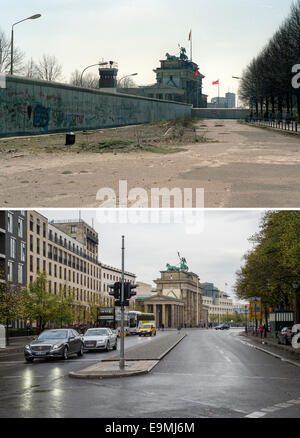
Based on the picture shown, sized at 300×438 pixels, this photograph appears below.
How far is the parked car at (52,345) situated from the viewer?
86.0 ft

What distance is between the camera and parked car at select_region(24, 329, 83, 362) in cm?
2622

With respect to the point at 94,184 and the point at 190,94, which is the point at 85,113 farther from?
the point at 190,94

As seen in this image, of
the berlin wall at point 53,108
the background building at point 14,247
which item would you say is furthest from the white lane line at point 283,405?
the background building at point 14,247

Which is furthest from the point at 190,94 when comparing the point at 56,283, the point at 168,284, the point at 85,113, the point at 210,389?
the point at 210,389

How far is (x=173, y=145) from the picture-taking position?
35.3 metres

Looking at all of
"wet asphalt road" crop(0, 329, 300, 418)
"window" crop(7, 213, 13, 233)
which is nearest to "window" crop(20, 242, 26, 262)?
"window" crop(7, 213, 13, 233)

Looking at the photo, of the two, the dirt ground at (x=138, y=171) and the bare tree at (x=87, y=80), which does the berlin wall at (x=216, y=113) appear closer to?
the bare tree at (x=87, y=80)

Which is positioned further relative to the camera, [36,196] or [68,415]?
[36,196]

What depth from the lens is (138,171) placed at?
2327 centimetres

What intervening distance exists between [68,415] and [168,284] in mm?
154596

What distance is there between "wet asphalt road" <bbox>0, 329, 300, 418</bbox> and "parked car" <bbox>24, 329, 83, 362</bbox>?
14.0 feet

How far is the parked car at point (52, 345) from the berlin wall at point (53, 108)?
10685mm

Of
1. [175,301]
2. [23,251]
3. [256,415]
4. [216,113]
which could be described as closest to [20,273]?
[23,251]
